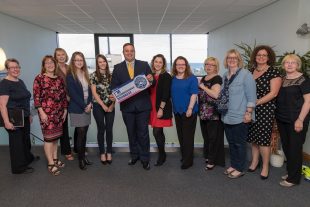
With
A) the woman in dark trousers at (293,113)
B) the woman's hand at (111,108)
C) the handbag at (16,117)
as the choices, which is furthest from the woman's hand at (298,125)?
the handbag at (16,117)

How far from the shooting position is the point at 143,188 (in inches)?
101

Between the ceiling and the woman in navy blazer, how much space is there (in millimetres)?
2326

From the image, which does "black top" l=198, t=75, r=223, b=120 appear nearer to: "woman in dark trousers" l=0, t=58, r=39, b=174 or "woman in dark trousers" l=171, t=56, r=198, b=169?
"woman in dark trousers" l=171, t=56, r=198, b=169

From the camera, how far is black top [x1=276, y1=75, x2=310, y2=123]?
2348mm

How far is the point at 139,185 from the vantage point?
2.63m

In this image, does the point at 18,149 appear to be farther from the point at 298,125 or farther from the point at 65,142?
the point at 298,125

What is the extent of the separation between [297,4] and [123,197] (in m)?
4.13

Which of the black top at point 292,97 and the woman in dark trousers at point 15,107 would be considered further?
the woman in dark trousers at point 15,107

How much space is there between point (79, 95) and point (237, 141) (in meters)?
1.90

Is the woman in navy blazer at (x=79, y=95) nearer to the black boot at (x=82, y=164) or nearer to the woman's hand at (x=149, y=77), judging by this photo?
the black boot at (x=82, y=164)

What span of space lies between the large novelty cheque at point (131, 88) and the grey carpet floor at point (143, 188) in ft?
3.10

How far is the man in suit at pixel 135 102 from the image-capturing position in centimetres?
288

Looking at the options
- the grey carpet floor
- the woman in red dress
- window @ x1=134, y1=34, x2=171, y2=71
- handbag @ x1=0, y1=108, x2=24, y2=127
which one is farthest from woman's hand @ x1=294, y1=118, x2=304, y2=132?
window @ x1=134, y1=34, x2=171, y2=71

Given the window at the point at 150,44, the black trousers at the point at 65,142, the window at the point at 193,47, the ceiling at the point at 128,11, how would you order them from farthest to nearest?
1. the window at the point at 193,47
2. the window at the point at 150,44
3. the ceiling at the point at 128,11
4. the black trousers at the point at 65,142
